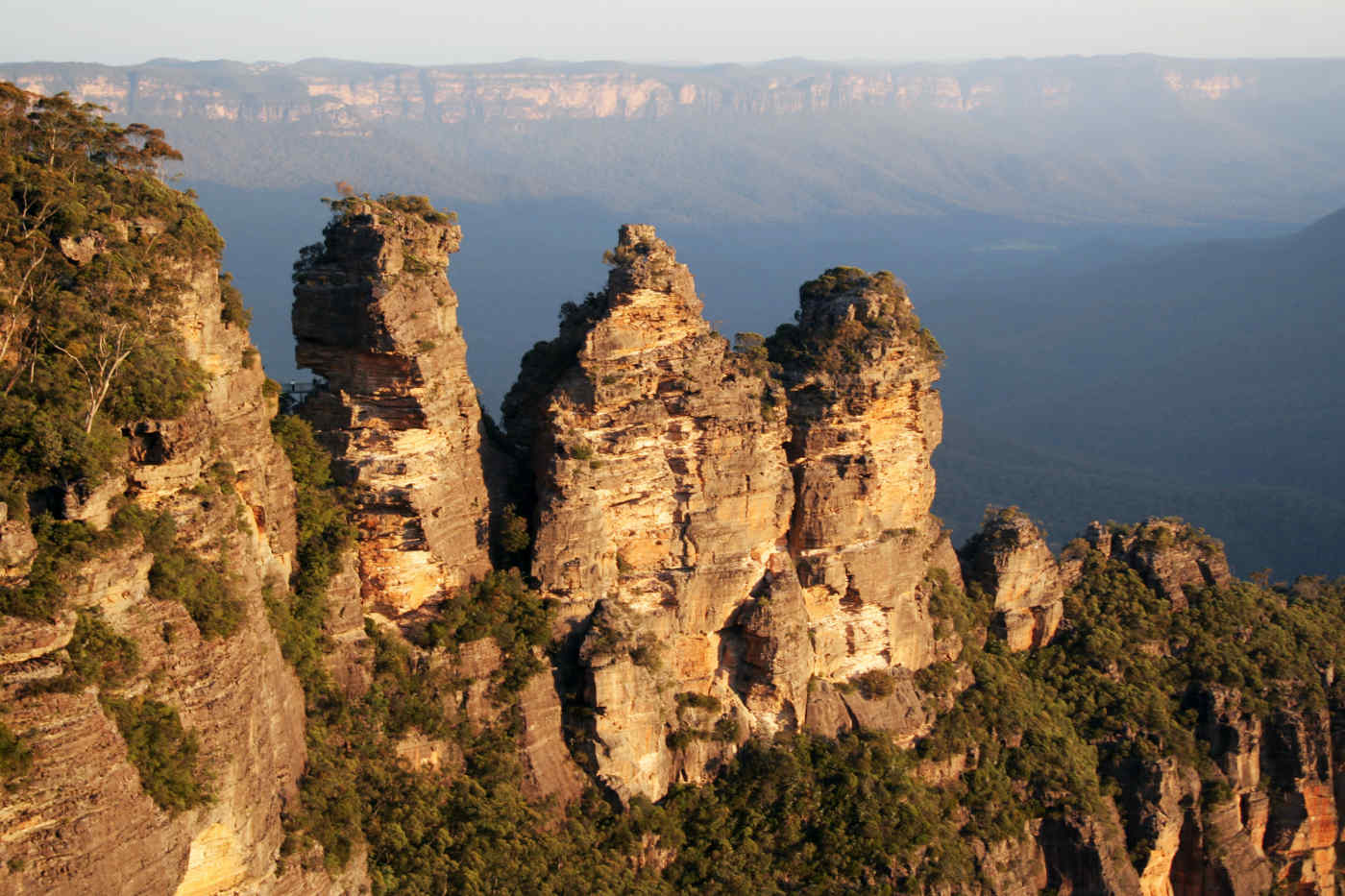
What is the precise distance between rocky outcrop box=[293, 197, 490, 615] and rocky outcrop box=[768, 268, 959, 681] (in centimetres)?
954

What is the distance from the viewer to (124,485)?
2077 centimetres

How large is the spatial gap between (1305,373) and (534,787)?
118978mm

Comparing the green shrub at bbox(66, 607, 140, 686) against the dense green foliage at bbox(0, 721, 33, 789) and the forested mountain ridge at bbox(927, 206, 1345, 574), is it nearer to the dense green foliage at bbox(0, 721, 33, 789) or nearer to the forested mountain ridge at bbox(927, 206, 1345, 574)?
the dense green foliage at bbox(0, 721, 33, 789)

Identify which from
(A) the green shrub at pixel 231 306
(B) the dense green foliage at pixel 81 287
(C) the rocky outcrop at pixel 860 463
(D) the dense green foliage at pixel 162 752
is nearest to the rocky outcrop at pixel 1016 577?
(C) the rocky outcrop at pixel 860 463

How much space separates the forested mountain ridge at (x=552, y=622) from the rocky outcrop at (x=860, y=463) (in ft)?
0.39

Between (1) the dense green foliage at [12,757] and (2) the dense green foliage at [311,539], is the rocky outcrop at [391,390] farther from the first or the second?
(1) the dense green foliage at [12,757]

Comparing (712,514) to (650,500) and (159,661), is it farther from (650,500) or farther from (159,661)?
(159,661)

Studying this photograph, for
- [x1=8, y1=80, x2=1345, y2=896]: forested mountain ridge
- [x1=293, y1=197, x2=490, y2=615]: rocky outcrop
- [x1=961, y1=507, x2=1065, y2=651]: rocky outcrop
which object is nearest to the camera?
[x1=8, y1=80, x2=1345, y2=896]: forested mountain ridge

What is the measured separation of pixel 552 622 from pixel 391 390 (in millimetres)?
6842

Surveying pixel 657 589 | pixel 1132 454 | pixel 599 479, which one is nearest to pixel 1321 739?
pixel 657 589

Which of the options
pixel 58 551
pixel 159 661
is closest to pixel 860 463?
pixel 159 661

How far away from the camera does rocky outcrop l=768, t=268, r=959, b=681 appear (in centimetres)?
3378

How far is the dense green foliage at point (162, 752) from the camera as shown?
19.1 m

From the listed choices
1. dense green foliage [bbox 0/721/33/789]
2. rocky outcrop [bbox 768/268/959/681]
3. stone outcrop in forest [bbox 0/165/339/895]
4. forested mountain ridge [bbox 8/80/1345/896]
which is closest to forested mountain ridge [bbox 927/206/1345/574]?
forested mountain ridge [bbox 8/80/1345/896]
